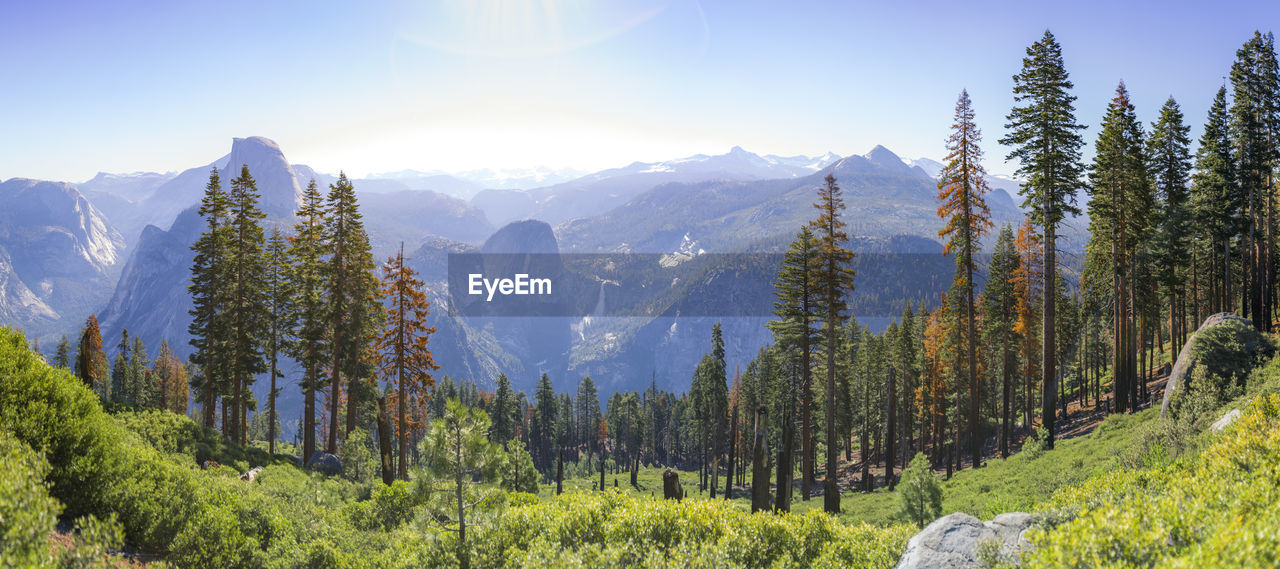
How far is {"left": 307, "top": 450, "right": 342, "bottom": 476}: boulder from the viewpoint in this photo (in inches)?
1198

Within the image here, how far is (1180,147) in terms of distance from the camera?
110 ft

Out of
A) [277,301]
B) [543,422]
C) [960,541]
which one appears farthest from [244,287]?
[543,422]

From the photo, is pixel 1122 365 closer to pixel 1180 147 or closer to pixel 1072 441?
pixel 1072 441

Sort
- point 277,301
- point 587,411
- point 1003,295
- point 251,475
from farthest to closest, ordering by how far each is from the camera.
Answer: point 587,411 < point 1003,295 < point 277,301 < point 251,475

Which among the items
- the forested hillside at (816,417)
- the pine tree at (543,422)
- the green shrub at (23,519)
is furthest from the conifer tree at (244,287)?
the pine tree at (543,422)

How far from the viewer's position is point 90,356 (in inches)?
1501

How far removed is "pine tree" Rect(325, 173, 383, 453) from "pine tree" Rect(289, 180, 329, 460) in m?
0.60

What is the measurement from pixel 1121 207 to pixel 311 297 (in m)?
42.8

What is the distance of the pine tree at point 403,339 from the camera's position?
30.5 meters

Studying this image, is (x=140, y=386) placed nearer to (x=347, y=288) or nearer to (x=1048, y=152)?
(x=347, y=288)

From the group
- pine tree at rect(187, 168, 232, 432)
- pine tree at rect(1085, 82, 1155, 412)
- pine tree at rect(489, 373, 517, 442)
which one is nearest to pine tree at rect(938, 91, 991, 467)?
pine tree at rect(1085, 82, 1155, 412)


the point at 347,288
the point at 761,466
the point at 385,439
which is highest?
the point at 347,288

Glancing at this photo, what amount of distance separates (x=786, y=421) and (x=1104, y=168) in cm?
2553

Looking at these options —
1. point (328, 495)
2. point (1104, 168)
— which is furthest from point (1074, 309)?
point (328, 495)
